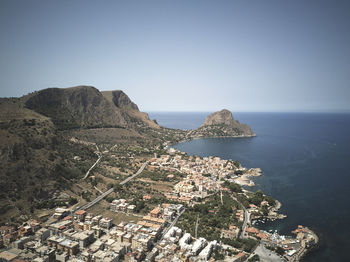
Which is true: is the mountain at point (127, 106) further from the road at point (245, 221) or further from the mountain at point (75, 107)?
the road at point (245, 221)

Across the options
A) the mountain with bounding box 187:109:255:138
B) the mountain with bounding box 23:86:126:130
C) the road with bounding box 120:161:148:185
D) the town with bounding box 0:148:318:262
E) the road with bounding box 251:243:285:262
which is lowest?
the road with bounding box 251:243:285:262

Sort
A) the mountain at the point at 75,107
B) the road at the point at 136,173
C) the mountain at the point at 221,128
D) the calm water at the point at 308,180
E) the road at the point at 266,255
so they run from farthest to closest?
1. the mountain at the point at 221,128
2. the mountain at the point at 75,107
3. the road at the point at 136,173
4. the calm water at the point at 308,180
5. the road at the point at 266,255

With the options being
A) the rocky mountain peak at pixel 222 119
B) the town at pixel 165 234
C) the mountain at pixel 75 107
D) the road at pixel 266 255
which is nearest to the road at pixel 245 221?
the town at pixel 165 234

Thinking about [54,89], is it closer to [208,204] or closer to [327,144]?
[208,204]

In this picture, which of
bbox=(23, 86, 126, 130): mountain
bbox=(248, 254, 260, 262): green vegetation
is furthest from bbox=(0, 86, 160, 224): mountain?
bbox=(248, 254, 260, 262): green vegetation

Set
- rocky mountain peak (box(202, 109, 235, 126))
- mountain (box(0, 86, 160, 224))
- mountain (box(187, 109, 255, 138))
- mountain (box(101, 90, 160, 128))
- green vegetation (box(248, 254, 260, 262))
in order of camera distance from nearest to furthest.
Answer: green vegetation (box(248, 254, 260, 262)) → mountain (box(0, 86, 160, 224)) → mountain (box(101, 90, 160, 128)) → mountain (box(187, 109, 255, 138)) → rocky mountain peak (box(202, 109, 235, 126))

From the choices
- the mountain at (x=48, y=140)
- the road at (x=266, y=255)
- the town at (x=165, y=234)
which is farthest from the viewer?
the mountain at (x=48, y=140)

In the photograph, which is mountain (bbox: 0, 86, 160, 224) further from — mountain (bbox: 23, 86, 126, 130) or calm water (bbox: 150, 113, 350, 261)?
calm water (bbox: 150, 113, 350, 261)

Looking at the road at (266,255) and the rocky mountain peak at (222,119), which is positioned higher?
the rocky mountain peak at (222,119)
